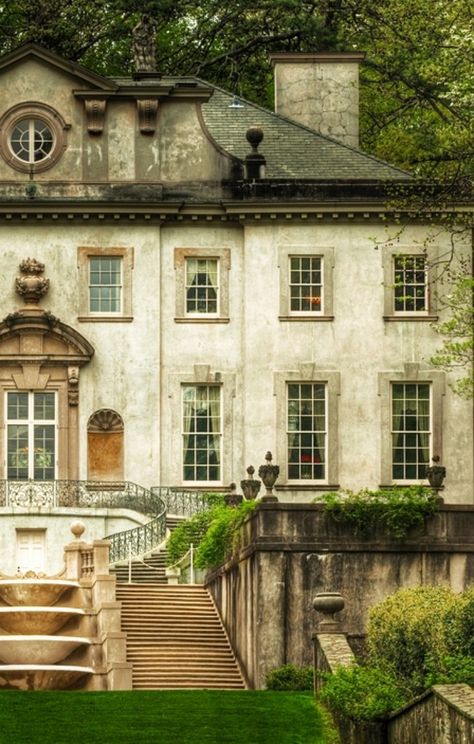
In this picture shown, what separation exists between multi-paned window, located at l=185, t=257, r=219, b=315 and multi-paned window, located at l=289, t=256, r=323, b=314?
69.0 inches

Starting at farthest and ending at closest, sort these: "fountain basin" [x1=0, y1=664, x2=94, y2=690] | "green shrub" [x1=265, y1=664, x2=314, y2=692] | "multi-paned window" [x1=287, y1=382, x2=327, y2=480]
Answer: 1. "multi-paned window" [x1=287, y1=382, x2=327, y2=480]
2. "fountain basin" [x1=0, y1=664, x2=94, y2=690]
3. "green shrub" [x1=265, y1=664, x2=314, y2=692]

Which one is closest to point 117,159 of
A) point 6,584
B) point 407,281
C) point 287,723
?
point 407,281

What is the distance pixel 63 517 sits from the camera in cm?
5022

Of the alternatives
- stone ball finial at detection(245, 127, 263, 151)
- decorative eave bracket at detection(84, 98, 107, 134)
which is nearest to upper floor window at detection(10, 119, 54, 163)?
decorative eave bracket at detection(84, 98, 107, 134)

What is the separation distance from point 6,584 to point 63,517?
33.4ft

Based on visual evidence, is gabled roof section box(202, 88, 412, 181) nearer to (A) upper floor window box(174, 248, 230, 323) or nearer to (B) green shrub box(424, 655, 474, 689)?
(A) upper floor window box(174, 248, 230, 323)

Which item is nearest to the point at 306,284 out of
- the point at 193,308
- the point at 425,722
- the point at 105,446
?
Answer: the point at 193,308

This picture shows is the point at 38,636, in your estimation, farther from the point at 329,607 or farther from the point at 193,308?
the point at 193,308

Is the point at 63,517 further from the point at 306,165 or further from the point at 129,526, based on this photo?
the point at 306,165

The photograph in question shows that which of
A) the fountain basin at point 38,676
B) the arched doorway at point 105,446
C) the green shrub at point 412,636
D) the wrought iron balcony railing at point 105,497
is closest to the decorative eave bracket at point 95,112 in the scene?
the arched doorway at point 105,446

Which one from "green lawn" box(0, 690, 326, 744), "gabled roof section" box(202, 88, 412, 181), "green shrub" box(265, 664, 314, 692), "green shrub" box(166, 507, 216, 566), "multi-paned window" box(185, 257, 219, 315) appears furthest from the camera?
"gabled roof section" box(202, 88, 412, 181)

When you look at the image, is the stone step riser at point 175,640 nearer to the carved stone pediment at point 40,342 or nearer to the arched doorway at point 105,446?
the arched doorway at point 105,446

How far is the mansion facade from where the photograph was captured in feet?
174

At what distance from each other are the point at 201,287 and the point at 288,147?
4.38 m
